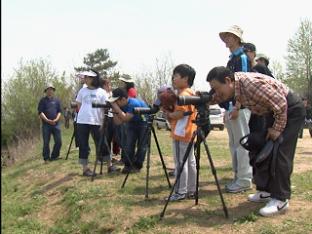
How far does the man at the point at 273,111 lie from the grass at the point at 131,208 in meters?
0.30

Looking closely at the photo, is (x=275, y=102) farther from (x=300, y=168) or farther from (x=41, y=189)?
(x=41, y=189)

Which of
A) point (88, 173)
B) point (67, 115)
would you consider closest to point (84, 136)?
point (88, 173)

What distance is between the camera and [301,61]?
40.8 m

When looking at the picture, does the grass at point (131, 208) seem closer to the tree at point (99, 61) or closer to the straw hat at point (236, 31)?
the straw hat at point (236, 31)

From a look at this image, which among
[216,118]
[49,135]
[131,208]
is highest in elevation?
[49,135]

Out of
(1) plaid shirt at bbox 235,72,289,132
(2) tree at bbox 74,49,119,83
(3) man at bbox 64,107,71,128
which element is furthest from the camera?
(2) tree at bbox 74,49,119,83

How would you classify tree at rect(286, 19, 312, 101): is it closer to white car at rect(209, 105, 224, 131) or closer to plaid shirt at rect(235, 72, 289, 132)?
white car at rect(209, 105, 224, 131)

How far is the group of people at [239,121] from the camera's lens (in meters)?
4.54

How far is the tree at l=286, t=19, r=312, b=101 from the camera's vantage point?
1578 inches

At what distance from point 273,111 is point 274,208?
39.4 inches

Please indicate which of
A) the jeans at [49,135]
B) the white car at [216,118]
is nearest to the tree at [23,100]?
the white car at [216,118]

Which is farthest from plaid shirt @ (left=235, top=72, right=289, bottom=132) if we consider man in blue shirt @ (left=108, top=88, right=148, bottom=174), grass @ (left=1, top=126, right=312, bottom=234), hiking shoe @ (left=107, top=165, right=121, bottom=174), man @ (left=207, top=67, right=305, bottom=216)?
hiking shoe @ (left=107, top=165, right=121, bottom=174)

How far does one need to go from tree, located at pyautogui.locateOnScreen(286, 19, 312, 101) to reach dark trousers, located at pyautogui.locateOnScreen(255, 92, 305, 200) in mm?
36678

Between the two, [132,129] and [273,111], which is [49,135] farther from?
[273,111]
